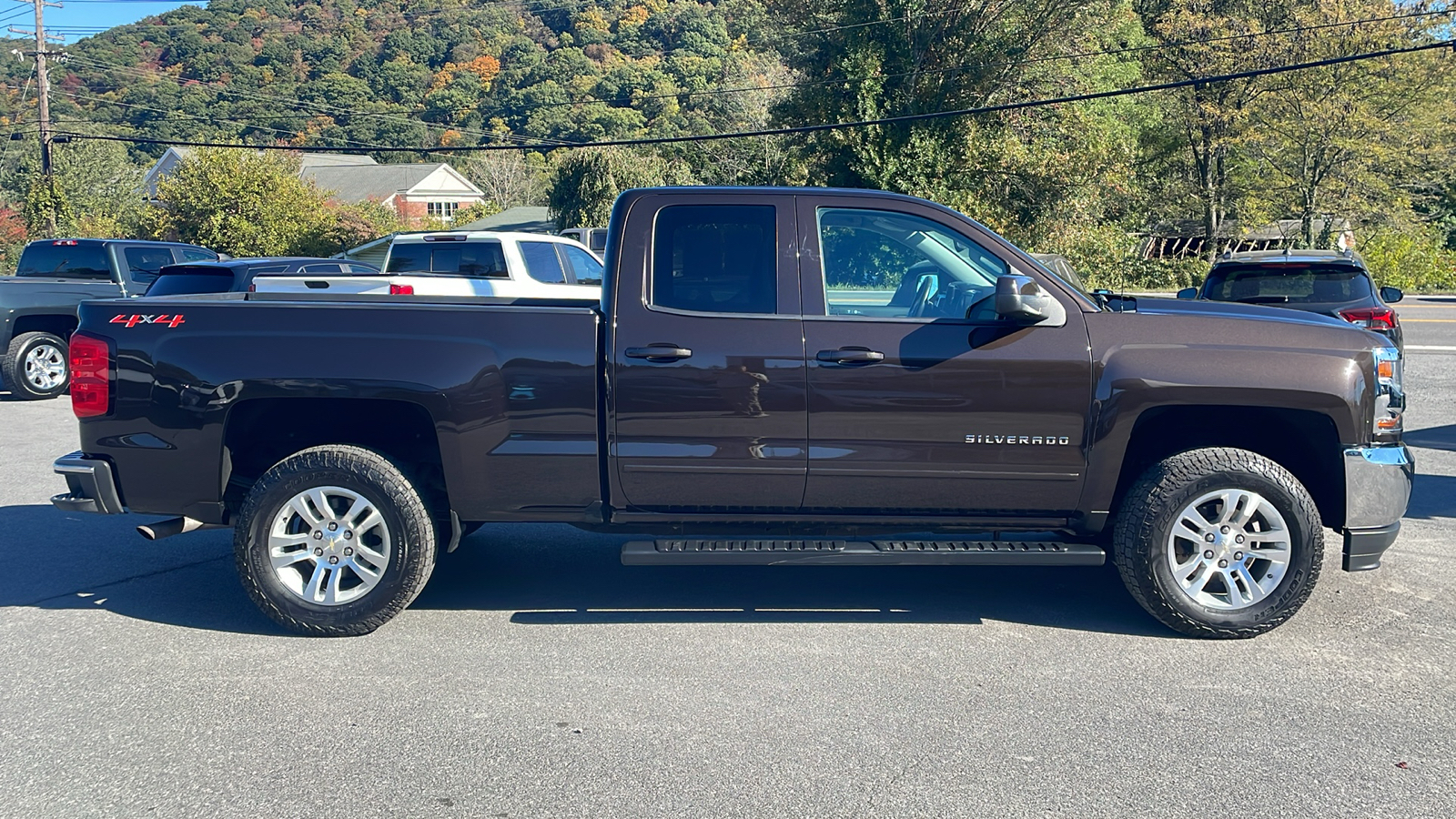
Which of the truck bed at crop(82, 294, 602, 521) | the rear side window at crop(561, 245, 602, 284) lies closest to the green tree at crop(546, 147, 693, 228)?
the rear side window at crop(561, 245, 602, 284)

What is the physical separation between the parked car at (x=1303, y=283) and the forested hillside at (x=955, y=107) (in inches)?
726

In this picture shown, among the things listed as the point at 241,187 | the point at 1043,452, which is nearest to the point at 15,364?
the point at 1043,452

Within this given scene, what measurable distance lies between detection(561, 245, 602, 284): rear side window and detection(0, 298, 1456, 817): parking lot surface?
704 centimetres

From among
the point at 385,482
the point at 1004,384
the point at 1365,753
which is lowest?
the point at 1365,753

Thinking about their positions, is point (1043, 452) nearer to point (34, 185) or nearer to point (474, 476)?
point (474, 476)

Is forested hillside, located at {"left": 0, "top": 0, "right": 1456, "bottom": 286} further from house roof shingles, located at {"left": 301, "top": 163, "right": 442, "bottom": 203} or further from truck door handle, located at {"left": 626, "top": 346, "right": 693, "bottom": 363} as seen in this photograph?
truck door handle, located at {"left": 626, "top": 346, "right": 693, "bottom": 363}

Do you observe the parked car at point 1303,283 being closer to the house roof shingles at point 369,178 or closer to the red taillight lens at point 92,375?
the red taillight lens at point 92,375

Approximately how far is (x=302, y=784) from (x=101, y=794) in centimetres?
62

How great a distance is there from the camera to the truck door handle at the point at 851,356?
4.93 meters

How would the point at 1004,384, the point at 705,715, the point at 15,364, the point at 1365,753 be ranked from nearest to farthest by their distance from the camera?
the point at 1365,753, the point at 705,715, the point at 1004,384, the point at 15,364

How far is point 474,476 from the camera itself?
5.05m

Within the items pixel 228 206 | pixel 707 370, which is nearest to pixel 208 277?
pixel 707 370

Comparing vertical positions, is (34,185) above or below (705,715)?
above

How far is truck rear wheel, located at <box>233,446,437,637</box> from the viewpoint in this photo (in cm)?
502
